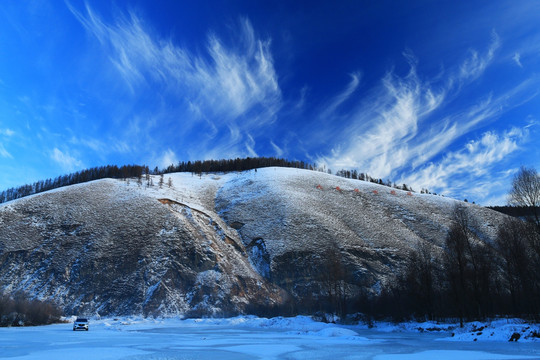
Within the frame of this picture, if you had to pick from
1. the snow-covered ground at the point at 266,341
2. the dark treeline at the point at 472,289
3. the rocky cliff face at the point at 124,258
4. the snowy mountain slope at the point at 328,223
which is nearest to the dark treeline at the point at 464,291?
the dark treeline at the point at 472,289

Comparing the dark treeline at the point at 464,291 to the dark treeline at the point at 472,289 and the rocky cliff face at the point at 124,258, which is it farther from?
the rocky cliff face at the point at 124,258

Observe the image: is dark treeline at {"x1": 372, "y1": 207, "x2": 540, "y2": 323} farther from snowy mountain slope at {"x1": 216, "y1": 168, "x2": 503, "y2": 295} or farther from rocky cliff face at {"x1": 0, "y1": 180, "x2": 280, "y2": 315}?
rocky cliff face at {"x1": 0, "y1": 180, "x2": 280, "y2": 315}

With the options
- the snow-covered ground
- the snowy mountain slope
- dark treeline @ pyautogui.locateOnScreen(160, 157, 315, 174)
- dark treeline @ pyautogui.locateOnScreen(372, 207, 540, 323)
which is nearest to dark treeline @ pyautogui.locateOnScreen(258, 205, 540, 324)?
dark treeline @ pyautogui.locateOnScreen(372, 207, 540, 323)

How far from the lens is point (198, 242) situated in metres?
71.0

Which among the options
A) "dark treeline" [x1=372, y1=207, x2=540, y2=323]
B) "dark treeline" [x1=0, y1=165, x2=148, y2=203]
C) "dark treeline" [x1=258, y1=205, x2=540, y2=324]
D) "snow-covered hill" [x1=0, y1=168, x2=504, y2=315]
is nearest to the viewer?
"dark treeline" [x1=372, y1=207, x2=540, y2=323]

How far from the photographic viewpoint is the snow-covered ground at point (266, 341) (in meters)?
15.2

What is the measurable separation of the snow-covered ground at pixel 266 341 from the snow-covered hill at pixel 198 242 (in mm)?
10821

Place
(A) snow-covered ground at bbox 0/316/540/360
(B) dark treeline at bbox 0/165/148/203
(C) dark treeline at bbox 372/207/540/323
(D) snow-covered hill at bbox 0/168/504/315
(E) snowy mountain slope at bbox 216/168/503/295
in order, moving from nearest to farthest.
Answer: (A) snow-covered ground at bbox 0/316/540/360 < (C) dark treeline at bbox 372/207/540/323 < (D) snow-covered hill at bbox 0/168/504/315 < (E) snowy mountain slope at bbox 216/168/503/295 < (B) dark treeline at bbox 0/165/148/203

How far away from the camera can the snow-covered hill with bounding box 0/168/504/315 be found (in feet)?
194

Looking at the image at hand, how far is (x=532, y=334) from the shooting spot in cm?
2150

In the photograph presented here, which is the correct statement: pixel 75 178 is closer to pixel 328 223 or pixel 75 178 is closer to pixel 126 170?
pixel 126 170

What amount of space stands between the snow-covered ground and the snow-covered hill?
35.5 ft

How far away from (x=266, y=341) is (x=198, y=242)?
50.1 metres

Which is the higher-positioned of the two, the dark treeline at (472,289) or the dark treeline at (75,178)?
the dark treeline at (75,178)
